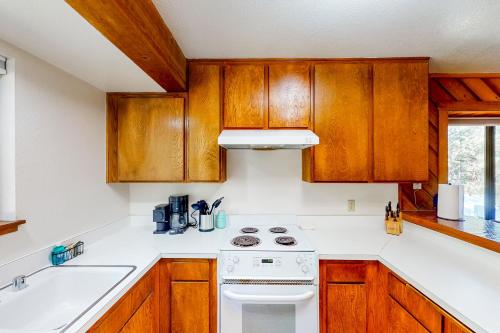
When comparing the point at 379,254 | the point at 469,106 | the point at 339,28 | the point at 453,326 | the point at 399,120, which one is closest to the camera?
the point at 453,326

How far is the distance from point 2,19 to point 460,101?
10.3 ft

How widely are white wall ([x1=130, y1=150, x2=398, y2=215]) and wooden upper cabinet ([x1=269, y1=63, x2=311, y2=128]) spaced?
0.44 m

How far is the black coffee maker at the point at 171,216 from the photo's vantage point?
200 cm

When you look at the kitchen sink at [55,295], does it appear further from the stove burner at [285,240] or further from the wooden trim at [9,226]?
the stove burner at [285,240]

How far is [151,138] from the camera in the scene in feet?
6.31

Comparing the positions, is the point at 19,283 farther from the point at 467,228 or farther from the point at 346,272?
the point at 467,228

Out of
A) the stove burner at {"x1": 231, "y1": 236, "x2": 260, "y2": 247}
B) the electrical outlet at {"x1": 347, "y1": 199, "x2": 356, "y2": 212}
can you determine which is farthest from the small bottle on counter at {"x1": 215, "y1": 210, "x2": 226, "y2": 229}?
the electrical outlet at {"x1": 347, "y1": 199, "x2": 356, "y2": 212}

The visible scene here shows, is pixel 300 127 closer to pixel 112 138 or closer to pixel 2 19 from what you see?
pixel 112 138

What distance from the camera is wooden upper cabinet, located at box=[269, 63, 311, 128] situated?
1.88m

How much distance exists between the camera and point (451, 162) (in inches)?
98.0

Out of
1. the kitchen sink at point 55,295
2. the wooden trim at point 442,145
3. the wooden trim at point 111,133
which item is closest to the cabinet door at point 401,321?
the wooden trim at point 442,145

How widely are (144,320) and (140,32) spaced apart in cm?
153

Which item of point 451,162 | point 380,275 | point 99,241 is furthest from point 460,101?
point 99,241

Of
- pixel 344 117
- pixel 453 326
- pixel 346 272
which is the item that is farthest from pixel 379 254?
pixel 344 117
